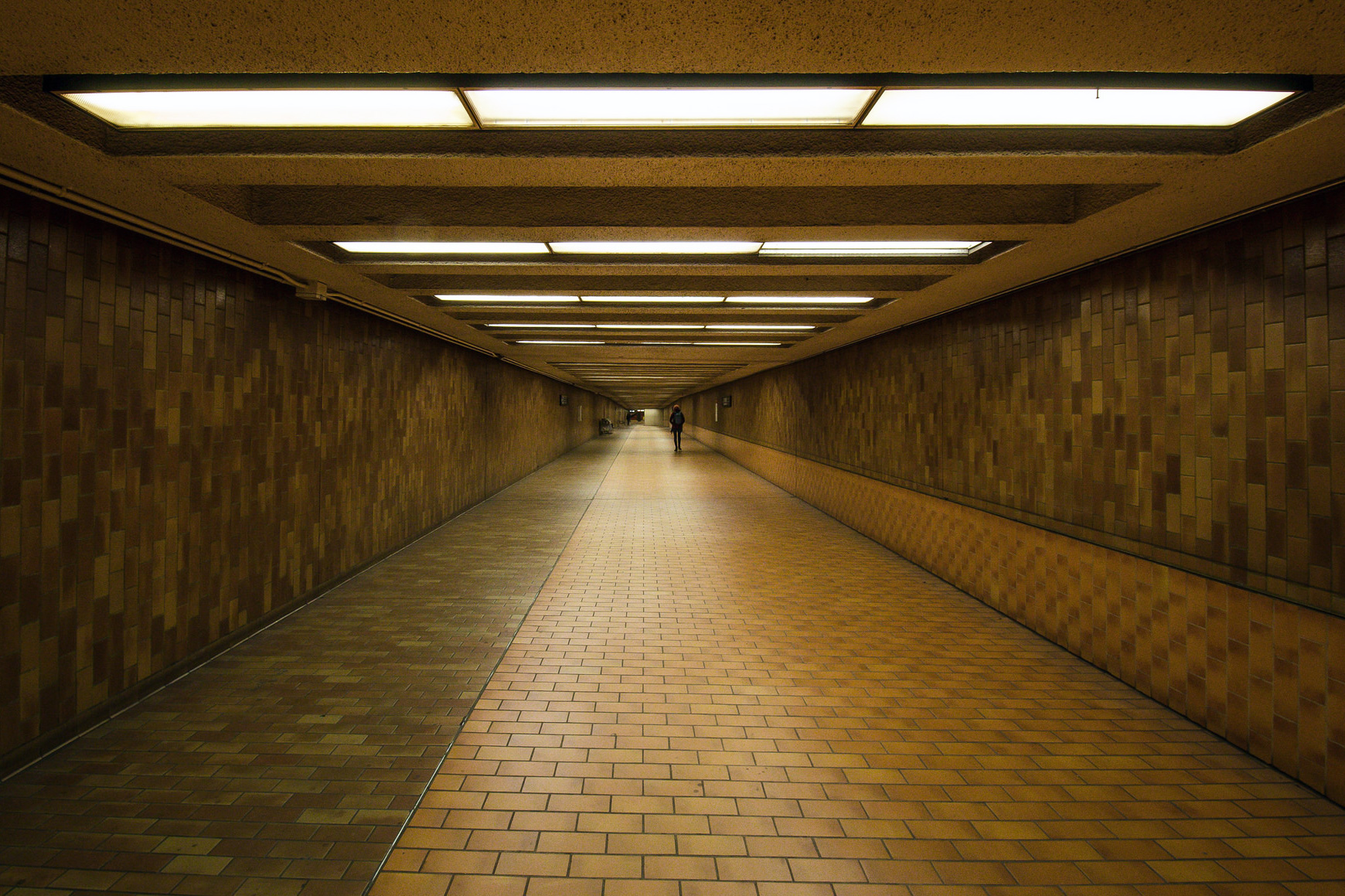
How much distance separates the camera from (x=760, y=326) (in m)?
6.54

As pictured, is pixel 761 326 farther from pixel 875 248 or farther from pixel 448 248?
pixel 448 248

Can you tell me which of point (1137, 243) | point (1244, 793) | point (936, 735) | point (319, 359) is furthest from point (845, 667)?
point (319, 359)

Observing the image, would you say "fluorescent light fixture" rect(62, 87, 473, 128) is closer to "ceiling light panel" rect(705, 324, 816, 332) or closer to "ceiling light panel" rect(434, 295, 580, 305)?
"ceiling light panel" rect(434, 295, 580, 305)

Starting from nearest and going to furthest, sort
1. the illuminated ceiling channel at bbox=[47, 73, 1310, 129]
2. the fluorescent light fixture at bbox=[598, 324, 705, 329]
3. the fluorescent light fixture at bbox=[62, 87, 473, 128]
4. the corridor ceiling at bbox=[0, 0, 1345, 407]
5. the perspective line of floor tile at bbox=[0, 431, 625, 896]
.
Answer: the corridor ceiling at bbox=[0, 0, 1345, 407] < the illuminated ceiling channel at bbox=[47, 73, 1310, 129] < the fluorescent light fixture at bbox=[62, 87, 473, 128] < the perspective line of floor tile at bbox=[0, 431, 625, 896] < the fluorescent light fixture at bbox=[598, 324, 705, 329]

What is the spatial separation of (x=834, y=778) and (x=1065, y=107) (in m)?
2.69

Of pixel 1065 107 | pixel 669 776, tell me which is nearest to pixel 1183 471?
pixel 1065 107

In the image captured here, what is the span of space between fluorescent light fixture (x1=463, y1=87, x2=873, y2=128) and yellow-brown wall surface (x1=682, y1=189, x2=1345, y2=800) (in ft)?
7.58

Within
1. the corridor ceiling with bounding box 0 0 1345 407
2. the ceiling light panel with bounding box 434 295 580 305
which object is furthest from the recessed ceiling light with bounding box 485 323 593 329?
the corridor ceiling with bounding box 0 0 1345 407

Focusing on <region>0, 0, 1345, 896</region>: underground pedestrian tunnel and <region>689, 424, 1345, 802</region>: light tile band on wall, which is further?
<region>689, 424, 1345, 802</region>: light tile band on wall

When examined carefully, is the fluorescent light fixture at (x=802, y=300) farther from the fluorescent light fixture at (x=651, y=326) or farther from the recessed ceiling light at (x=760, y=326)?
the fluorescent light fixture at (x=651, y=326)

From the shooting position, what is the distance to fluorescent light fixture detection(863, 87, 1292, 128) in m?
1.87

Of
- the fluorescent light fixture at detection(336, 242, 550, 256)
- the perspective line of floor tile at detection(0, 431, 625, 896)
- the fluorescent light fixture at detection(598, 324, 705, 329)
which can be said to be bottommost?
the perspective line of floor tile at detection(0, 431, 625, 896)

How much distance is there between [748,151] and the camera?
2145mm

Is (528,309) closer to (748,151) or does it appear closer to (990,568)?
(748,151)
